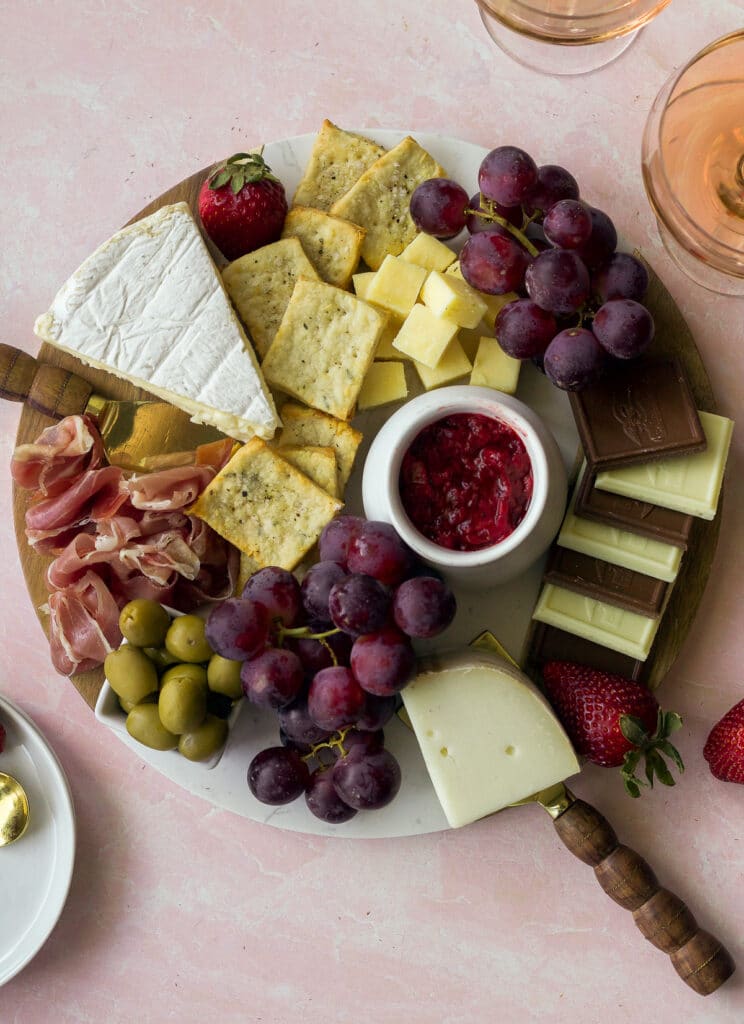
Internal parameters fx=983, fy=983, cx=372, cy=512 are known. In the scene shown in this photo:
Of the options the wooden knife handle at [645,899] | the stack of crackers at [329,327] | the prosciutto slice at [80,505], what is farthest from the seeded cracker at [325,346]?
the wooden knife handle at [645,899]

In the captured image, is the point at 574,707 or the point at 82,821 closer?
the point at 574,707

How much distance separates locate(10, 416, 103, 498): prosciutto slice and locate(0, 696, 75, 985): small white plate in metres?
0.42

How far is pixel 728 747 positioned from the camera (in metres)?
1.63

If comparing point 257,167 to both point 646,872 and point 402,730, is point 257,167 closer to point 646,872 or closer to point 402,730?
point 402,730

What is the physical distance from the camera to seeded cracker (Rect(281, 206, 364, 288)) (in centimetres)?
165

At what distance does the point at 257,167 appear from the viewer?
63.6 inches

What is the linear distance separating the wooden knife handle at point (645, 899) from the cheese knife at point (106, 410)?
92cm

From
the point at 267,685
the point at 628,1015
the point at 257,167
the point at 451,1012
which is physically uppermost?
the point at 257,167

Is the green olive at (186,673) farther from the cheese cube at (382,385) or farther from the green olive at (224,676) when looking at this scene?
the cheese cube at (382,385)

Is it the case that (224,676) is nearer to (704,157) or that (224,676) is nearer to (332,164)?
(332,164)

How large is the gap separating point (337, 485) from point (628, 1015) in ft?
3.51

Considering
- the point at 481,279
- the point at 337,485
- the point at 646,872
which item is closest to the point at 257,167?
the point at 481,279

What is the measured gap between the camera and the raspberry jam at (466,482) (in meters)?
1.46

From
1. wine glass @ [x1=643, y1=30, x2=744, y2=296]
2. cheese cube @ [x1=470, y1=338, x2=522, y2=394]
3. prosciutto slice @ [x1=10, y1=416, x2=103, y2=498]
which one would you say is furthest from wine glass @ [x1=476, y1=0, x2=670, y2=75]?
prosciutto slice @ [x1=10, y1=416, x2=103, y2=498]
